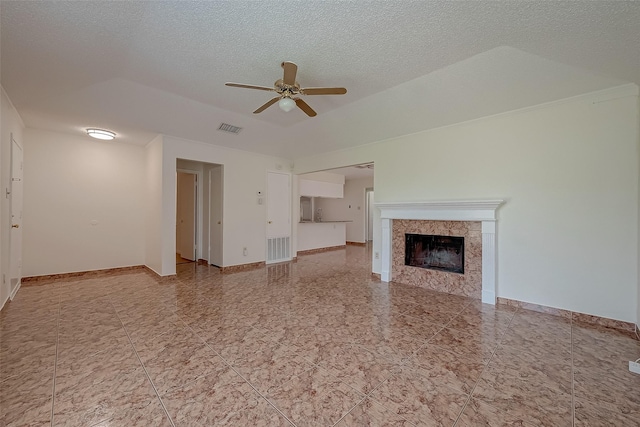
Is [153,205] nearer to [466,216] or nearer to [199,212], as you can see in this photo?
[199,212]

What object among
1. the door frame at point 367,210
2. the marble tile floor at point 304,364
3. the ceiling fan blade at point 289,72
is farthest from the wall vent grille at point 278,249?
the ceiling fan blade at point 289,72

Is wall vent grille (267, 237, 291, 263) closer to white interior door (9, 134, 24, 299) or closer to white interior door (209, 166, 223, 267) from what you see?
white interior door (209, 166, 223, 267)

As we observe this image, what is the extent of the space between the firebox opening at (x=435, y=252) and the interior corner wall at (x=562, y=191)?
610 mm

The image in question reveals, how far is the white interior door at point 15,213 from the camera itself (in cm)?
363

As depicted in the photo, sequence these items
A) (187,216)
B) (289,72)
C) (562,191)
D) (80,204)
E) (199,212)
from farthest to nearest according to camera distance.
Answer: (187,216) < (199,212) < (80,204) < (562,191) < (289,72)

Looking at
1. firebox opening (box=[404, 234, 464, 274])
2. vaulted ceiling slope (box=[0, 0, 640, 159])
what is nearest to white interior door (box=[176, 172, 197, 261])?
vaulted ceiling slope (box=[0, 0, 640, 159])

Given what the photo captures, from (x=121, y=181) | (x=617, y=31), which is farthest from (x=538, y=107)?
(x=121, y=181)

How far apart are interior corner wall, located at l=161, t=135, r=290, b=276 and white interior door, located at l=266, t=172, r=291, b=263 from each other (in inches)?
6.4

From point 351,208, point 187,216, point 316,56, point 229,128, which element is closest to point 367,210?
point 351,208

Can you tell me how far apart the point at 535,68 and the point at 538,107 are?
2.44 ft

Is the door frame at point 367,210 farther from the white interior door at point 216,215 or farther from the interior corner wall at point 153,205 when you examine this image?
the interior corner wall at point 153,205

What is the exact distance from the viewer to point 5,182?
10.8ft

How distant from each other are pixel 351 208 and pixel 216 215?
557 cm

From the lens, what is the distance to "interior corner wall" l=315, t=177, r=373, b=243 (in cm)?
988
